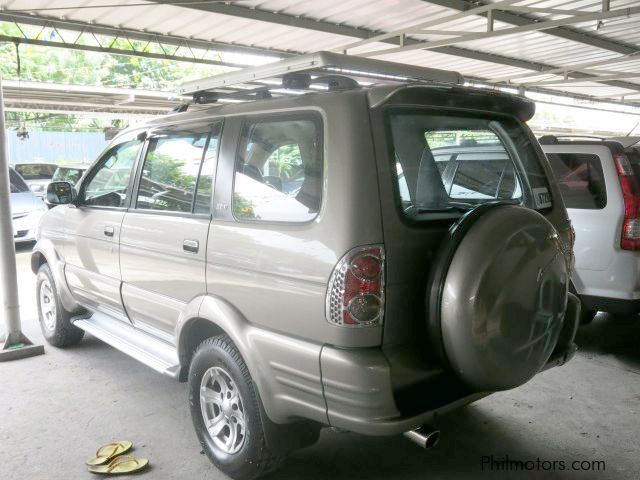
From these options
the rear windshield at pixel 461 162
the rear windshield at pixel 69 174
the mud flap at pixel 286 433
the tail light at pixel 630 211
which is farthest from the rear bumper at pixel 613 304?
the rear windshield at pixel 69 174

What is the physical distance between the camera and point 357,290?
2.28 m

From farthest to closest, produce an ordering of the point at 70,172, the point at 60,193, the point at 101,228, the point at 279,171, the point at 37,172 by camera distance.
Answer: the point at 37,172
the point at 70,172
the point at 60,193
the point at 101,228
the point at 279,171

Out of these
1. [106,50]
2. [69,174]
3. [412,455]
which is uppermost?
[106,50]

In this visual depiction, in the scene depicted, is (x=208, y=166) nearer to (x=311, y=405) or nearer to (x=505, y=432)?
(x=311, y=405)

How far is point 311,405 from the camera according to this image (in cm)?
242

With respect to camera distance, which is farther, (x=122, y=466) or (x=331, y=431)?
(x=331, y=431)

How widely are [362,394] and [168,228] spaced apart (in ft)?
5.28

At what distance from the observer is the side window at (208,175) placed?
302 cm

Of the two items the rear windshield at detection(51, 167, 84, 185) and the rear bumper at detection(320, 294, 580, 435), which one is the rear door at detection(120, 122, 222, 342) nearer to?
the rear bumper at detection(320, 294, 580, 435)

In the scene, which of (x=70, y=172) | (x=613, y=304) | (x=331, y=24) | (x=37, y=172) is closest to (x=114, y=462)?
(x=613, y=304)

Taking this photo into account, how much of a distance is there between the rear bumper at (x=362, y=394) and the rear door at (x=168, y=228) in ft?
3.23

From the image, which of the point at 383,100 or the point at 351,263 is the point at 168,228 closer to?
the point at 351,263

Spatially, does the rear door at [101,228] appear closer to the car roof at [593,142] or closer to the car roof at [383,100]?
the car roof at [383,100]

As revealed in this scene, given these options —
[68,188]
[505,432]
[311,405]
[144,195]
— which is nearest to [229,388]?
[311,405]
